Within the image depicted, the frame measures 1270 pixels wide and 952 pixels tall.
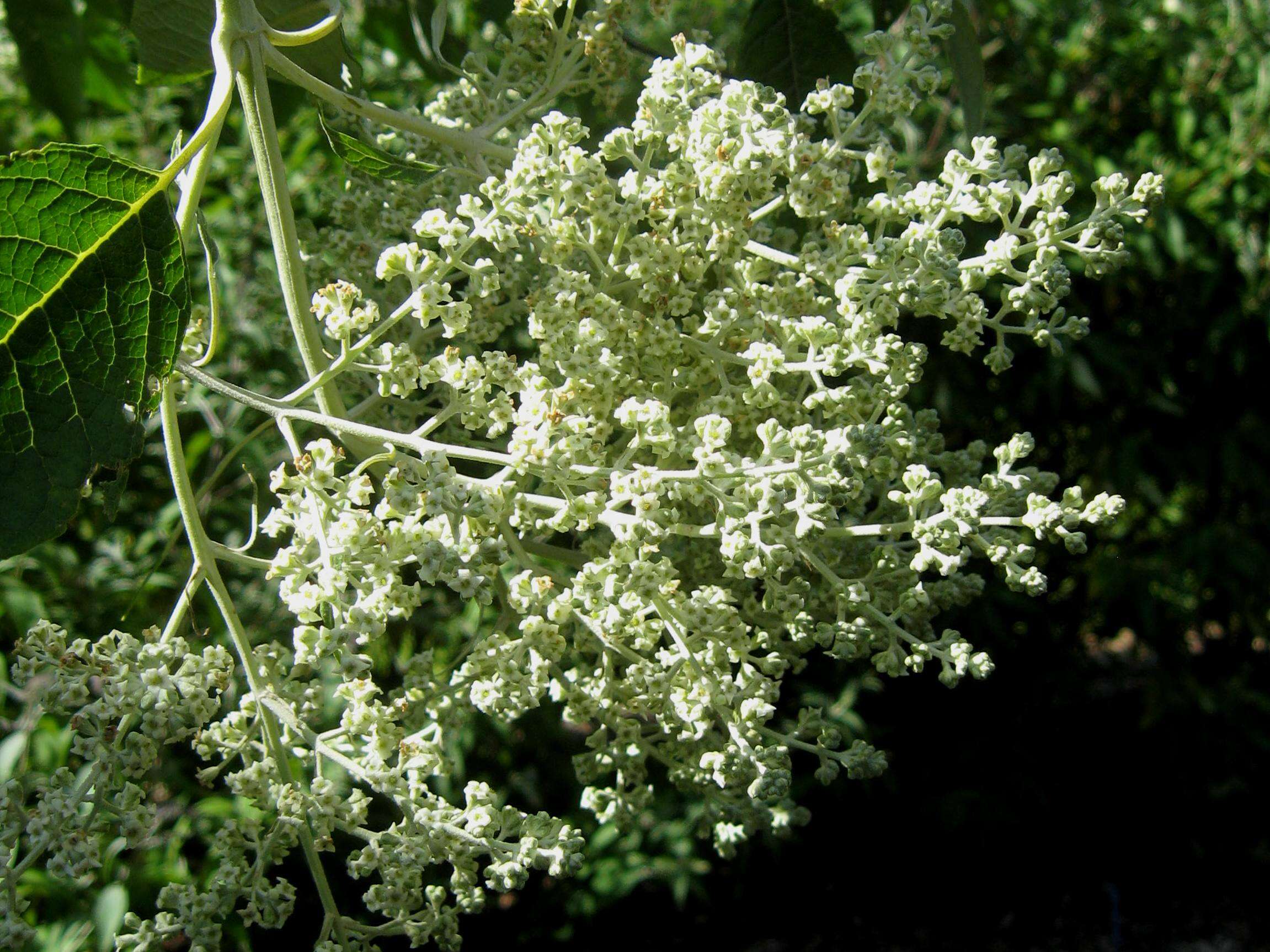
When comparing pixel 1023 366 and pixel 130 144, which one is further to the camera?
pixel 1023 366

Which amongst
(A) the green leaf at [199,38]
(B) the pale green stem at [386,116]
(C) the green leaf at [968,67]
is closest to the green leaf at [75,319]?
(B) the pale green stem at [386,116]

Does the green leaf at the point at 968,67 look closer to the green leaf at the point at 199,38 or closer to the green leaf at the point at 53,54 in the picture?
the green leaf at the point at 199,38

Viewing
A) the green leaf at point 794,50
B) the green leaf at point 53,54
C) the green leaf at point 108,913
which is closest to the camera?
the green leaf at point 794,50

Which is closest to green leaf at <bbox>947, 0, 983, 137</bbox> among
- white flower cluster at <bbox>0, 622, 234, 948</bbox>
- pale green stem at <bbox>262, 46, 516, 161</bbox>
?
pale green stem at <bbox>262, 46, 516, 161</bbox>

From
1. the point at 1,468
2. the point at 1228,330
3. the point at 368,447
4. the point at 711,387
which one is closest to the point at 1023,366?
the point at 1228,330

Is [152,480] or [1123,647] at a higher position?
[152,480]

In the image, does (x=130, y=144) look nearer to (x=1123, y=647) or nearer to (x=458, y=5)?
(x=458, y=5)
